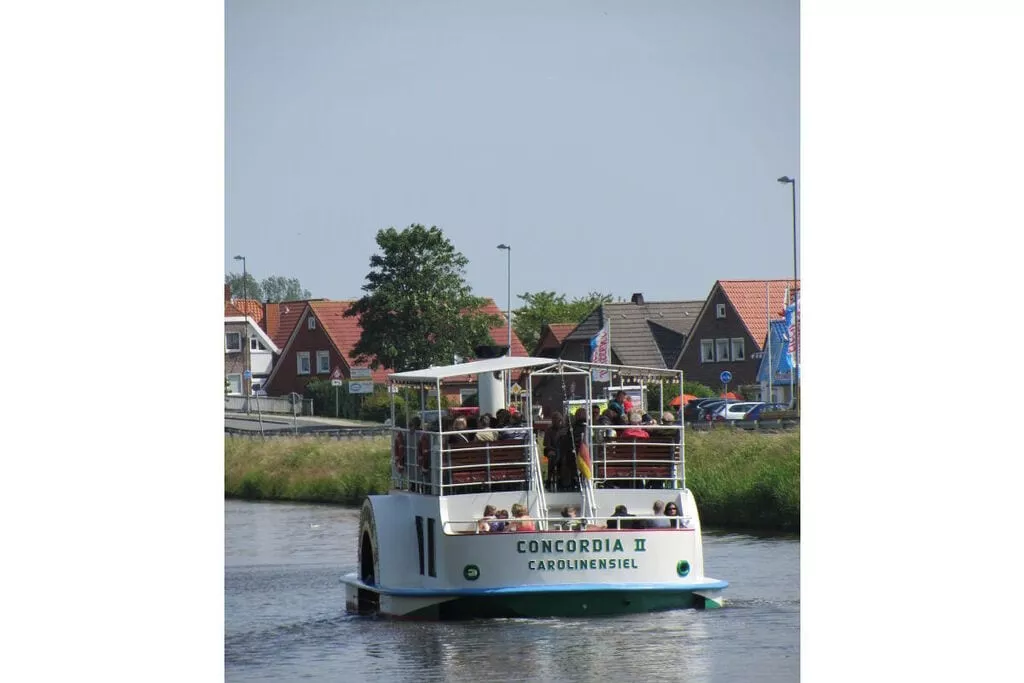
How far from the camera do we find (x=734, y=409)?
2528 cm

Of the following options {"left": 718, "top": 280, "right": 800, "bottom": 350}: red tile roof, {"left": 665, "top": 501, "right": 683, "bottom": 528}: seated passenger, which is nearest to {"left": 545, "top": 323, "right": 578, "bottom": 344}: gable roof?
{"left": 718, "top": 280, "right": 800, "bottom": 350}: red tile roof

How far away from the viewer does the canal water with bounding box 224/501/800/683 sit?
14164mm

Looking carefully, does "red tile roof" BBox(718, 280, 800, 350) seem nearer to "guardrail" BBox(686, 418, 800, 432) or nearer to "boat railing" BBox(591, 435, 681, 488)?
"boat railing" BBox(591, 435, 681, 488)

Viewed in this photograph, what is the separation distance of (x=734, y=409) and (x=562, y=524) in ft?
31.9

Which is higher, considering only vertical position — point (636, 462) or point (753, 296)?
point (753, 296)

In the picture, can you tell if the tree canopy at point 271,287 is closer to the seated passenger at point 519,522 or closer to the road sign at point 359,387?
the road sign at point 359,387

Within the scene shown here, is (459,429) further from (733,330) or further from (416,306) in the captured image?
(733,330)

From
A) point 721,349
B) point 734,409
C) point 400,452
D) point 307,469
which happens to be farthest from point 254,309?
point 734,409

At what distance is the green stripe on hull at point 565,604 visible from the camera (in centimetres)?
1565

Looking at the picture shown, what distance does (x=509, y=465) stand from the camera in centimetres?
1611

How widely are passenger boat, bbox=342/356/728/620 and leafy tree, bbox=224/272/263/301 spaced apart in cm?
152
